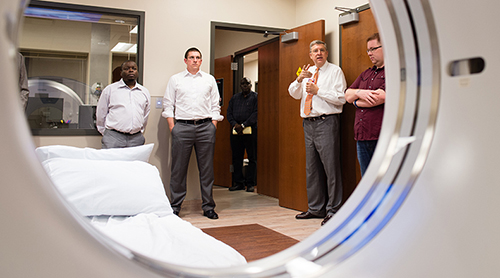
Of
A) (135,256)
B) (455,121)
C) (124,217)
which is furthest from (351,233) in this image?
(124,217)

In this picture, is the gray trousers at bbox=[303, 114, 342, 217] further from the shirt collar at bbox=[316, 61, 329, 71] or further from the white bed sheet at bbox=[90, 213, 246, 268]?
the white bed sheet at bbox=[90, 213, 246, 268]

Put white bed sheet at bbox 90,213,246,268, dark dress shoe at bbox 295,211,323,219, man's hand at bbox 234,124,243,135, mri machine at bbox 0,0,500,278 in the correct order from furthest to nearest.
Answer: man's hand at bbox 234,124,243,135 → dark dress shoe at bbox 295,211,323,219 → white bed sheet at bbox 90,213,246,268 → mri machine at bbox 0,0,500,278

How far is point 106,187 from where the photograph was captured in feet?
5.41

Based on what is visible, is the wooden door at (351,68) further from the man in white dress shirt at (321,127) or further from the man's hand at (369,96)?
the man's hand at (369,96)

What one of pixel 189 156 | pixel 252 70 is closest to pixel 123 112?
pixel 189 156

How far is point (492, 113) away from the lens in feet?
1.89

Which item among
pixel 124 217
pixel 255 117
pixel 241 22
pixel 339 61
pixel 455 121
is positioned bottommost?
pixel 124 217

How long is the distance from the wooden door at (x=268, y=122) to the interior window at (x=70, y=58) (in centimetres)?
163

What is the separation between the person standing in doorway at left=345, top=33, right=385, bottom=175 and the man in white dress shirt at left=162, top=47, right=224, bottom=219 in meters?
1.40

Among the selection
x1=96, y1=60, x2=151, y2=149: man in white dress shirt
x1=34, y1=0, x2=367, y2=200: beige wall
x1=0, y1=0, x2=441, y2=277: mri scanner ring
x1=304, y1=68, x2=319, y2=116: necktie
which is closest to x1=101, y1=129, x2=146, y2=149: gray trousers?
x1=96, y1=60, x2=151, y2=149: man in white dress shirt

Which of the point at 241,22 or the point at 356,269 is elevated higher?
the point at 241,22

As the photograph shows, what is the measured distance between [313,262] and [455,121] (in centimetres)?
33

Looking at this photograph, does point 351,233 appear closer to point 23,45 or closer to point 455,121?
point 455,121

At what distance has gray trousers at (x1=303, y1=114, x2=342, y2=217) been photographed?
10.4ft
